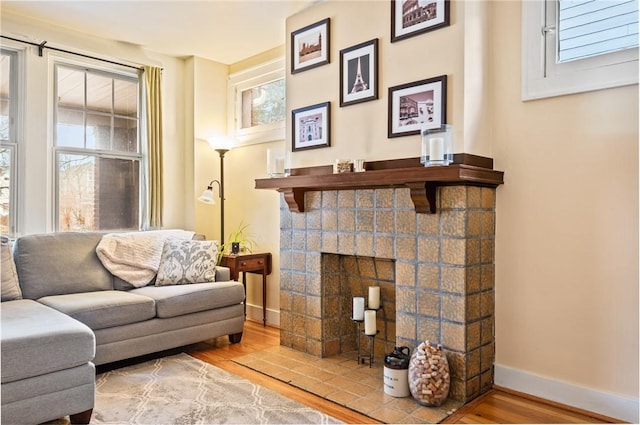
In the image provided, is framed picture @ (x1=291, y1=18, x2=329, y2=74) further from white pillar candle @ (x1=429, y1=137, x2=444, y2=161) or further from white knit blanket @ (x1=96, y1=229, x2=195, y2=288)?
white knit blanket @ (x1=96, y1=229, x2=195, y2=288)

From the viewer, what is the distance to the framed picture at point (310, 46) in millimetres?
3273

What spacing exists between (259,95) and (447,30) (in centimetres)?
225

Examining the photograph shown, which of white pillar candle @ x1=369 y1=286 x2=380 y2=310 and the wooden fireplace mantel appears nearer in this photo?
the wooden fireplace mantel

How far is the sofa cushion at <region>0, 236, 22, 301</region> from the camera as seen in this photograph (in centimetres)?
297

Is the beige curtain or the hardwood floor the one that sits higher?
the beige curtain

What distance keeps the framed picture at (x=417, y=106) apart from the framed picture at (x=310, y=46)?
0.71m

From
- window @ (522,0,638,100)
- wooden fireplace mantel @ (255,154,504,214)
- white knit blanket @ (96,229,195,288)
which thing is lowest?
white knit blanket @ (96,229,195,288)

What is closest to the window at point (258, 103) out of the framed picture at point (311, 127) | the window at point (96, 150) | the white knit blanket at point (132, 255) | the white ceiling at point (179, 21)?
the white ceiling at point (179, 21)

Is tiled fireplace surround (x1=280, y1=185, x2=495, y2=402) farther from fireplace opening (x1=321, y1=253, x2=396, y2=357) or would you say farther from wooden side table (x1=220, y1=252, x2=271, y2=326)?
wooden side table (x1=220, y1=252, x2=271, y2=326)

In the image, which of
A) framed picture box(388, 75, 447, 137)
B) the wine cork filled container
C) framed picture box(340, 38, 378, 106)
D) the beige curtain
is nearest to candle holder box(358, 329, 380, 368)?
the wine cork filled container

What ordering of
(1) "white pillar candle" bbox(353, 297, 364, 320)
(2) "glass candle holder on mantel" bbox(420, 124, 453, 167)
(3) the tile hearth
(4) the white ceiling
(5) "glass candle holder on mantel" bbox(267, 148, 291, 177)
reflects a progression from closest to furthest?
(3) the tile hearth → (2) "glass candle holder on mantel" bbox(420, 124, 453, 167) → (1) "white pillar candle" bbox(353, 297, 364, 320) → (4) the white ceiling → (5) "glass candle holder on mantel" bbox(267, 148, 291, 177)

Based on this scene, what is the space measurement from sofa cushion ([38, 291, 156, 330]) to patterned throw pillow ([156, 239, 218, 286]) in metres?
0.42

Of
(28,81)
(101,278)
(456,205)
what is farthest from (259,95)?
(456,205)

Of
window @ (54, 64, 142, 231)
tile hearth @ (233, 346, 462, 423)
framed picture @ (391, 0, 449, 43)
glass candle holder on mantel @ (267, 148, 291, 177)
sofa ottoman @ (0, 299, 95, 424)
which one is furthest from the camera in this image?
window @ (54, 64, 142, 231)
